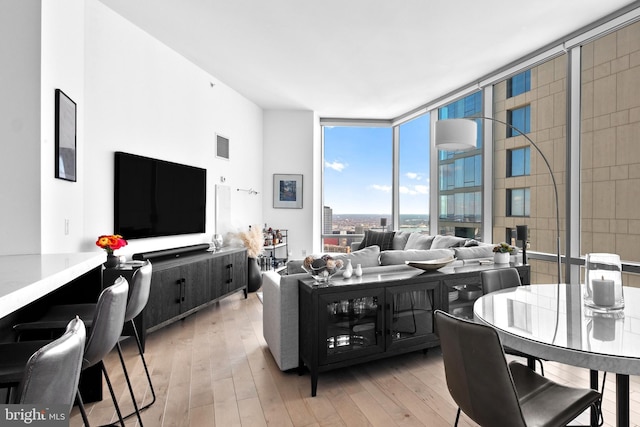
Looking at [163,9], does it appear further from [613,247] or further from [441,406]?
[613,247]

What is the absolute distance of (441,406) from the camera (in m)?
2.35

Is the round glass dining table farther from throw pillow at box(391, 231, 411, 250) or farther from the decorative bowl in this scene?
throw pillow at box(391, 231, 411, 250)

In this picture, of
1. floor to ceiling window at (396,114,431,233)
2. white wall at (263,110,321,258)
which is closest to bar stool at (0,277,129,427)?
white wall at (263,110,321,258)

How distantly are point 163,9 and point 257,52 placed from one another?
3.97ft

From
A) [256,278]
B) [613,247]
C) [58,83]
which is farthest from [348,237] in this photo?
[58,83]

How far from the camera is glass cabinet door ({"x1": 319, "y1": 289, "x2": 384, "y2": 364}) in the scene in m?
2.59

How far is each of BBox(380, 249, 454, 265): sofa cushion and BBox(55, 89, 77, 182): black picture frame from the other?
247 cm

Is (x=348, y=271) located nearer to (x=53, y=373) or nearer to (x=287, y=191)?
(x=53, y=373)

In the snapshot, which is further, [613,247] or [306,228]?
[306,228]

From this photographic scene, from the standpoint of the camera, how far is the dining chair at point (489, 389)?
1.24 metres

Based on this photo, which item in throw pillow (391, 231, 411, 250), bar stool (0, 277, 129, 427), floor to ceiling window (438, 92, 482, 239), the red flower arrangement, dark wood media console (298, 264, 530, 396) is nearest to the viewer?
bar stool (0, 277, 129, 427)

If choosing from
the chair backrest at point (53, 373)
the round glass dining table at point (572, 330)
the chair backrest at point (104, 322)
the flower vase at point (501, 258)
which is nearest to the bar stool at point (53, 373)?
the chair backrest at point (53, 373)

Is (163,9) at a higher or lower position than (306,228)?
higher

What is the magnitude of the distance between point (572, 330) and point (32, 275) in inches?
79.5
